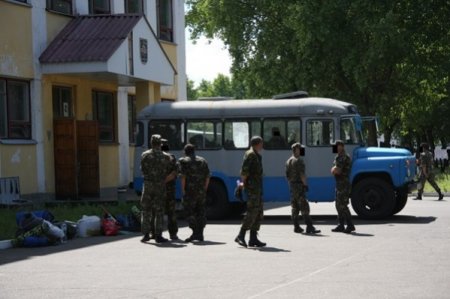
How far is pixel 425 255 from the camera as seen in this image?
41.5 ft

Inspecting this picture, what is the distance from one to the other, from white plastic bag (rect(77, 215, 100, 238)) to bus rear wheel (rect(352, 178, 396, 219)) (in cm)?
589

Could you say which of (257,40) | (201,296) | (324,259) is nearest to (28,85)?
(324,259)

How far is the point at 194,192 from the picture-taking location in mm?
15719

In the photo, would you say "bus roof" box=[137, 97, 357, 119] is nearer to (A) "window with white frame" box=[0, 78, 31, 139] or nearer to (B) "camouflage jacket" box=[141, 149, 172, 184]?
(A) "window with white frame" box=[0, 78, 31, 139]

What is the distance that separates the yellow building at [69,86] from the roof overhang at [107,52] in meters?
0.03

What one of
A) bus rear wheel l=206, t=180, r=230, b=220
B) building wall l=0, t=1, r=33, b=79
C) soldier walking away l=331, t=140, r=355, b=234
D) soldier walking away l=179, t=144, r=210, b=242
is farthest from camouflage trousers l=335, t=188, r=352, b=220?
building wall l=0, t=1, r=33, b=79

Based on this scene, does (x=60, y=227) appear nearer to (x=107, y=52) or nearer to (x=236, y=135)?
(x=236, y=135)

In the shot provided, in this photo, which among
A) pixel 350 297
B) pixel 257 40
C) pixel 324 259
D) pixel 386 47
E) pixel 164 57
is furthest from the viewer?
pixel 257 40

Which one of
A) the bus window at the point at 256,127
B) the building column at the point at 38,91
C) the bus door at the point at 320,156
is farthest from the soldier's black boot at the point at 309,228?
the building column at the point at 38,91

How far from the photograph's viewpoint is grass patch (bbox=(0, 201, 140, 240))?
17.0 metres

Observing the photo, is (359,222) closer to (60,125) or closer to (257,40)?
(60,125)

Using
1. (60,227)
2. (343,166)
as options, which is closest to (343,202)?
(343,166)

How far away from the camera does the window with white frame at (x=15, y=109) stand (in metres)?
22.9

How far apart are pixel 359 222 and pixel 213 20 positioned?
1115 inches
